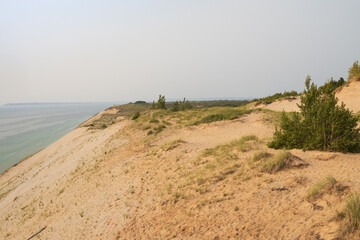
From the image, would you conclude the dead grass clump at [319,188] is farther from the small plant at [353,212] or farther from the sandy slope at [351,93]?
the sandy slope at [351,93]

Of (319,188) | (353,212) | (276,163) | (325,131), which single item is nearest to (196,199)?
(276,163)

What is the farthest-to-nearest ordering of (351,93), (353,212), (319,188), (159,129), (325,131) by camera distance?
(351,93) → (159,129) → (325,131) → (319,188) → (353,212)

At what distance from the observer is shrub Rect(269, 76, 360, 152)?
8.18 metres

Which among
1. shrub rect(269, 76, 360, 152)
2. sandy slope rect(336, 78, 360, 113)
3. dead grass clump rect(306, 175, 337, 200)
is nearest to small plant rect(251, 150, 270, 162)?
shrub rect(269, 76, 360, 152)

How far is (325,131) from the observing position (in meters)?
8.56

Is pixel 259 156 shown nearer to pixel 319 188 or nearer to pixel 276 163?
pixel 276 163

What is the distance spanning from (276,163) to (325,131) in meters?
3.15

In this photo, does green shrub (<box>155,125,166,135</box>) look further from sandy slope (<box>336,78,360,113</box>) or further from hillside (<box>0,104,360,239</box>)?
sandy slope (<box>336,78,360,113</box>)

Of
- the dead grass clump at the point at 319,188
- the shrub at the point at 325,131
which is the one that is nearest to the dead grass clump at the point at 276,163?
the dead grass clump at the point at 319,188

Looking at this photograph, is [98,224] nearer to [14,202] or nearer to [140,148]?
[140,148]

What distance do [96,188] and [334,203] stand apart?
11022mm

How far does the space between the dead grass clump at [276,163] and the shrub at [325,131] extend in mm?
2034

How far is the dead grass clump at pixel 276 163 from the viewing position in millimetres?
7399

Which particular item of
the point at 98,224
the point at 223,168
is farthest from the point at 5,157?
the point at 223,168
